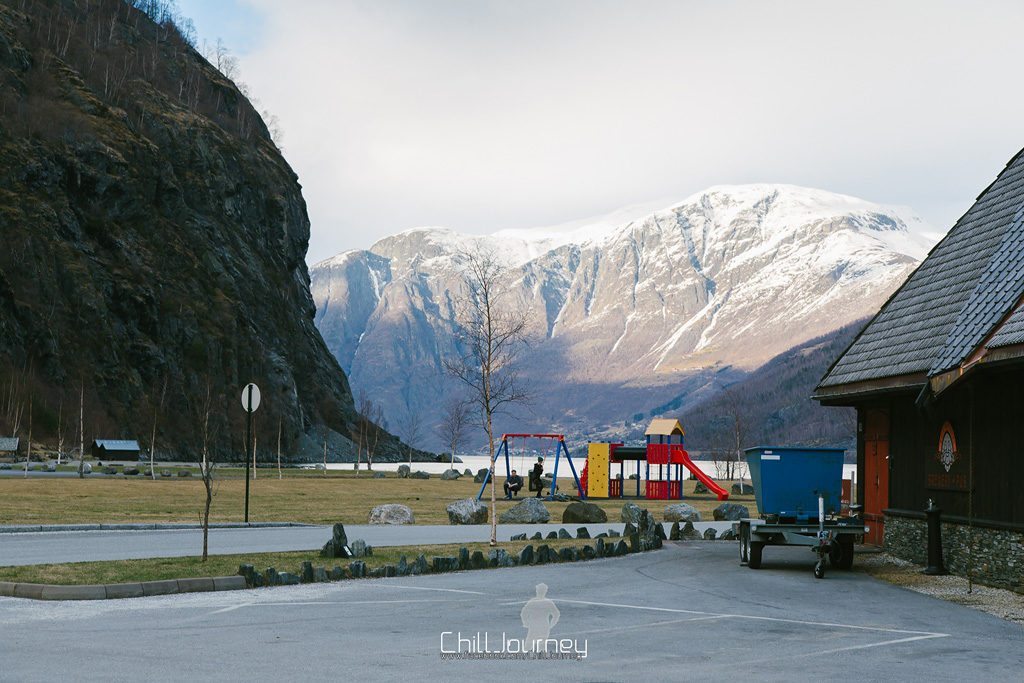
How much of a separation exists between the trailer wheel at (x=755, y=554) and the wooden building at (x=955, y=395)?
3721 mm

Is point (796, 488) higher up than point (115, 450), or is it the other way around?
point (796, 488)

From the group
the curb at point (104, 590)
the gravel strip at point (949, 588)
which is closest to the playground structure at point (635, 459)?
the gravel strip at point (949, 588)

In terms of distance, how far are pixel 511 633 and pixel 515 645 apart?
92 cm

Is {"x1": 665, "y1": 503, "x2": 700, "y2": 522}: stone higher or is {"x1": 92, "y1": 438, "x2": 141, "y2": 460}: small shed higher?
{"x1": 92, "y1": 438, "x2": 141, "y2": 460}: small shed

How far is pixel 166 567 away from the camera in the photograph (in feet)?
64.7

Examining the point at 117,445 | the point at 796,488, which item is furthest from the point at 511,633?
the point at 117,445

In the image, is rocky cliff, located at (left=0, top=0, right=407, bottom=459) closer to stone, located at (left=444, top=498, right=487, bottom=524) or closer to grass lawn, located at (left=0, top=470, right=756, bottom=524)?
grass lawn, located at (left=0, top=470, right=756, bottom=524)

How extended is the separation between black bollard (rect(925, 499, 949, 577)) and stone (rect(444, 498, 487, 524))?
1686 cm

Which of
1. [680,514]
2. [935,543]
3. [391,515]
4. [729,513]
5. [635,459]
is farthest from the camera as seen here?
[635,459]

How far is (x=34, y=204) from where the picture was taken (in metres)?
95.8

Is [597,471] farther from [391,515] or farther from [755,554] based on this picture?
[755,554]

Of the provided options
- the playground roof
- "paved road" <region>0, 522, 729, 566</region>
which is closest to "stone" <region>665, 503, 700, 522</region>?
"paved road" <region>0, 522, 729, 566</region>

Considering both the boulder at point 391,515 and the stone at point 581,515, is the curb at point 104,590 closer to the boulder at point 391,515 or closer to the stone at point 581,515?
the boulder at point 391,515

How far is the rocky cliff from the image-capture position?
306 ft
